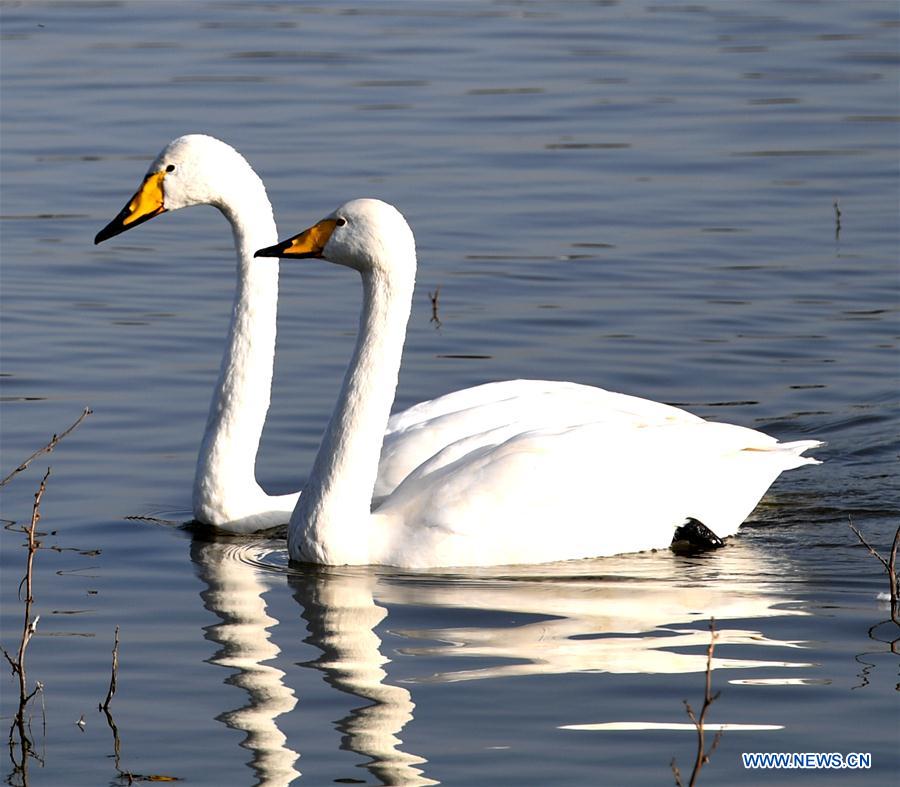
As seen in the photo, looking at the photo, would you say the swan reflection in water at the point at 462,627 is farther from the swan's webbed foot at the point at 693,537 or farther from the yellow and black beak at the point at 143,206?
the yellow and black beak at the point at 143,206

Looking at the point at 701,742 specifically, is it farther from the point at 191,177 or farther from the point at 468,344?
the point at 468,344

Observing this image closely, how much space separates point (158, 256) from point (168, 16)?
1069 centimetres

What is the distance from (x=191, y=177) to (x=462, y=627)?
10.3 feet

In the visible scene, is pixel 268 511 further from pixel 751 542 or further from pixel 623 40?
pixel 623 40

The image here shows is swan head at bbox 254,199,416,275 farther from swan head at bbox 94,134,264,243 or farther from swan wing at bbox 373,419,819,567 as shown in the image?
swan head at bbox 94,134,264,243

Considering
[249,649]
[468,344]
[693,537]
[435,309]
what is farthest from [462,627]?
[435,309]

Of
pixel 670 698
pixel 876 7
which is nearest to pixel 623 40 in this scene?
pixel 876 7

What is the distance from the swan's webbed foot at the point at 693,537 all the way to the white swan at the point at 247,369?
1.01 metres

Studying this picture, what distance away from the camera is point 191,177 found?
9617 millimetres

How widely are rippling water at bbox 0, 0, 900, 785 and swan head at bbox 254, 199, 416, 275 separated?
130 centimetres

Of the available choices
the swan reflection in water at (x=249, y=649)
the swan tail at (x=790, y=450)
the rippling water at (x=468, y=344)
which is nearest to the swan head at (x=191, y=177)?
the rippling water at (x=468, y=344)

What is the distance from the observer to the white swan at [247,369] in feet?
30.9

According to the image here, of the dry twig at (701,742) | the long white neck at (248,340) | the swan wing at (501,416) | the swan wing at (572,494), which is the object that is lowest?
the dry twig at (701,742)

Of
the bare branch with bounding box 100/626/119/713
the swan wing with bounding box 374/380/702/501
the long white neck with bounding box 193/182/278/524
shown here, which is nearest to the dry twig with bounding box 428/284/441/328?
the swan wing with bounding box 374/380/702/501
